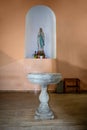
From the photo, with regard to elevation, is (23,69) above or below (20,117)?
above

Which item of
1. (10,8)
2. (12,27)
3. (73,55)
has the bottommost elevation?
(73,55)

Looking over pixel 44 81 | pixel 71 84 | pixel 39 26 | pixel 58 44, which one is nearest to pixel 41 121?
pixel 44 81

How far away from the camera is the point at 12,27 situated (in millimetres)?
7141

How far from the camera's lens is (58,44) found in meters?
7.23

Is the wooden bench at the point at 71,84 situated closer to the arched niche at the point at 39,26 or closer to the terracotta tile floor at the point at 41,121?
the arched niche at the point at 39,26

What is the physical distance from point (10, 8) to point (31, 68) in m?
2.15

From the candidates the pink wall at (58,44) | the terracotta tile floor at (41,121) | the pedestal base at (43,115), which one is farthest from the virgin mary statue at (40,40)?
the pedestal base at (43,115)

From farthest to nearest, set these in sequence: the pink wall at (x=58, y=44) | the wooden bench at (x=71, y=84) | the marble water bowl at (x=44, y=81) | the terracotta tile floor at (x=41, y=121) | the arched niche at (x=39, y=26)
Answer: the arched niche at (x=39, y=26), the pink wall at (x=58, y=44), the wooden bench at (x=71, y=84), the marble water bowl at (x=44, y=81), the terracotta tile floor at (x=41, y=121)

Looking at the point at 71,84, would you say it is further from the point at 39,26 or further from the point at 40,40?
the point at 39,26

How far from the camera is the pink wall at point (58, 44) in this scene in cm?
712

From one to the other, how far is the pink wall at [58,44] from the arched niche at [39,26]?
16.4 inches

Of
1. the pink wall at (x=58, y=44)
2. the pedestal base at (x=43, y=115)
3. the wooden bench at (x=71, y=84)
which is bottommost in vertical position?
the pedestal base at (x=43, y=115)

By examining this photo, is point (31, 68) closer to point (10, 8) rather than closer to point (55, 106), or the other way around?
point (10, 8)

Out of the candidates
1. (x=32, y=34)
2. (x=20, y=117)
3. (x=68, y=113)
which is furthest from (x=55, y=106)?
(x=32, y=34)
